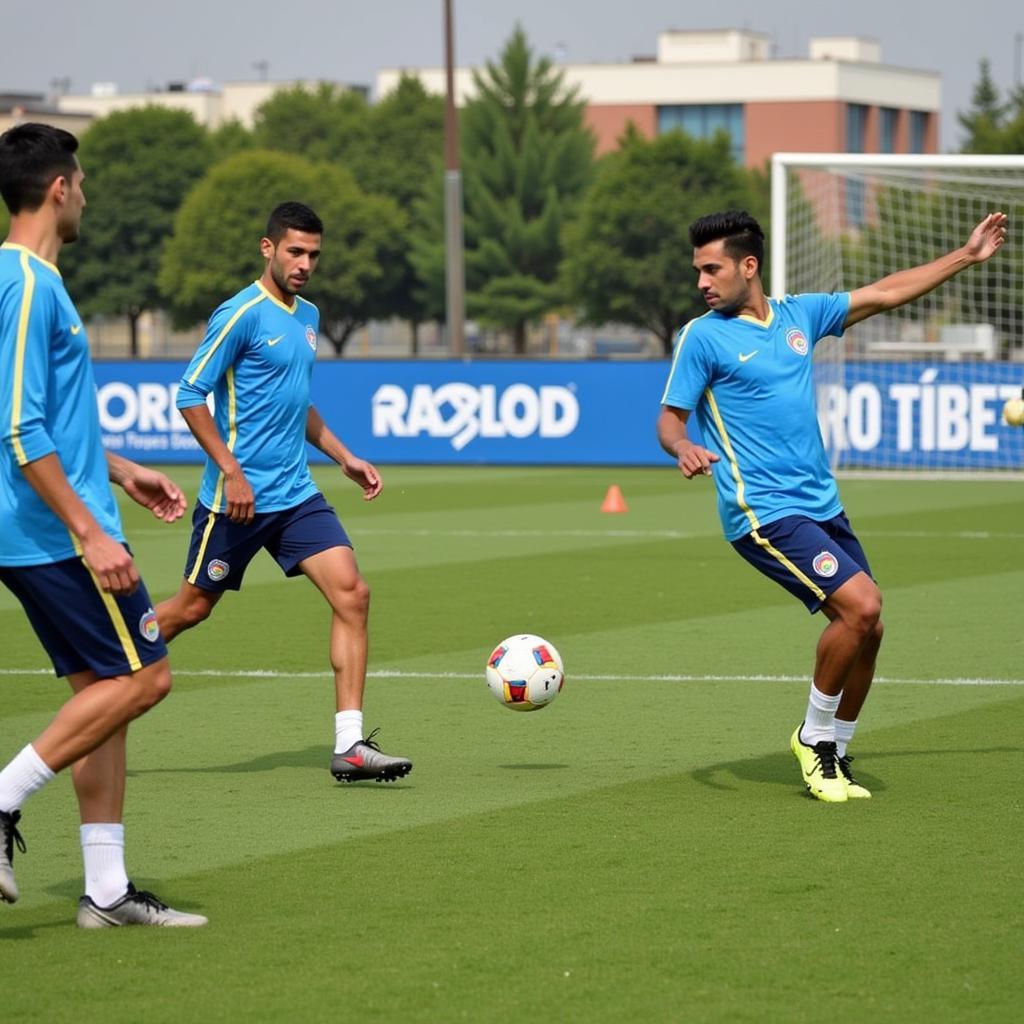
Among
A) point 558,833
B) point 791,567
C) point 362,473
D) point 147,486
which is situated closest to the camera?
point 147,486

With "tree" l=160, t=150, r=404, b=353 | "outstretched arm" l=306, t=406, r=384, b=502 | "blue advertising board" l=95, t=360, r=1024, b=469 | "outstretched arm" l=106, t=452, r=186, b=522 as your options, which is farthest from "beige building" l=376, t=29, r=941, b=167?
"outstretched arm" l=106, t=452, r=186, b=522

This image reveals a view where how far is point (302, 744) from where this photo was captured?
875cm

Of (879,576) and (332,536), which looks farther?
(879,576)

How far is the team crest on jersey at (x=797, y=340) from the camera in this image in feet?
25.6

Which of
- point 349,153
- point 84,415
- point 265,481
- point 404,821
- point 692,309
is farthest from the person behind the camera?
point 349,153

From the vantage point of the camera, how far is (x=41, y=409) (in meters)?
5.38

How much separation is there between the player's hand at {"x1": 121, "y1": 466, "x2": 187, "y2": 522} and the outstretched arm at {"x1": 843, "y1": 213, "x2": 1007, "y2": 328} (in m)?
3.04

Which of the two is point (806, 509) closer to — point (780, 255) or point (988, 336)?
point (780, 255)

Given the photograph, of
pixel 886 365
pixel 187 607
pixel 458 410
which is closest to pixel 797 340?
pixel 187 607

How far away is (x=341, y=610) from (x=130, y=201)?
242 ft

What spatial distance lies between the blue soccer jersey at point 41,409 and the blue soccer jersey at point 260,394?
255 cm

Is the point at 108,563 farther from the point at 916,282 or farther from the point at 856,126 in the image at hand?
the point at 856,126

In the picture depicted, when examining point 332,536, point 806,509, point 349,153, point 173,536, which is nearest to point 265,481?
point 332,536

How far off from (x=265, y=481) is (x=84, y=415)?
2.68 m
